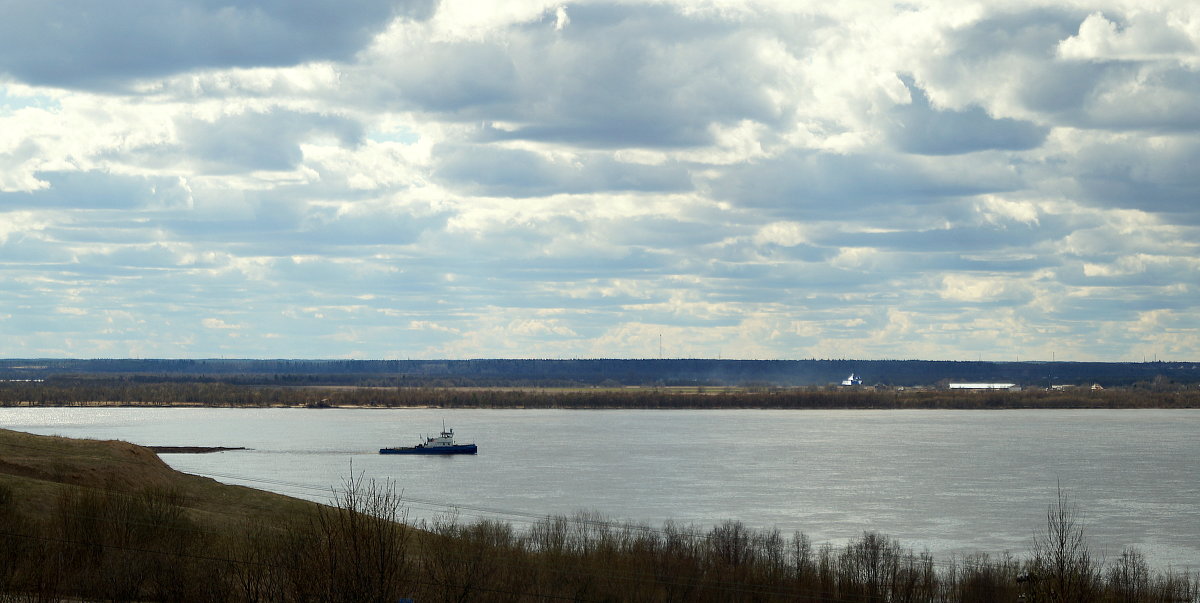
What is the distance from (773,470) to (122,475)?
52.4m

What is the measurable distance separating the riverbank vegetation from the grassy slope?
0.10 m

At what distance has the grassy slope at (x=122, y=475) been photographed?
152ft

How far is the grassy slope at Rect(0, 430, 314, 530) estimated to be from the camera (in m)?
46.3

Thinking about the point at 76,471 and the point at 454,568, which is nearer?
the point at 454,568

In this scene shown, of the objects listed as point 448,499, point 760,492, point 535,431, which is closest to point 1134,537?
point 760,492

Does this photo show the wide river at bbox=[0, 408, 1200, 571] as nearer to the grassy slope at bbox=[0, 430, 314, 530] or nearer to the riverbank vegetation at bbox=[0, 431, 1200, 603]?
the grassy slope at bbox=[0, 430, 314, 530]

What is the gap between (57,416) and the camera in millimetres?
170500

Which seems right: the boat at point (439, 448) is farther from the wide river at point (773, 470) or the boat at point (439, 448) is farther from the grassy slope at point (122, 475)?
the grassy slope at point (122, 475)

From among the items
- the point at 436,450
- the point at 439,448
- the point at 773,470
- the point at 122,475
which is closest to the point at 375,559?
the point at 122,475

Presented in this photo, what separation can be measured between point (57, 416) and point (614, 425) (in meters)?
72.2

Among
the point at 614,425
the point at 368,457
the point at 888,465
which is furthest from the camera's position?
the point at 614,425

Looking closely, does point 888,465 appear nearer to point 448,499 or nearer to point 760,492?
point 760,492

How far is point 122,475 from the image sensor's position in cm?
4878

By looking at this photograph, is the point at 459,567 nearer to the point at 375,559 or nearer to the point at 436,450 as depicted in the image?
the point at 375,559
